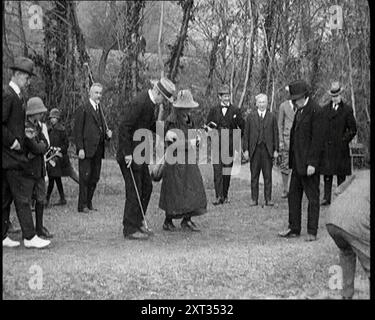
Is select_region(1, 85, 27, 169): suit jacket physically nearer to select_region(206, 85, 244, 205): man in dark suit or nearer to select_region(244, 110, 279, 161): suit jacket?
select_region(206, 85, 244, 205): man in dark suit

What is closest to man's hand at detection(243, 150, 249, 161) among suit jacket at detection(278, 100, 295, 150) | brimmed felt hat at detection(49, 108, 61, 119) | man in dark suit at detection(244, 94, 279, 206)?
man in dark suit at detection(244, 94, 279, 206)

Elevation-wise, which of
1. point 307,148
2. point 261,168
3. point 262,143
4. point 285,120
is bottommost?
point 261,168

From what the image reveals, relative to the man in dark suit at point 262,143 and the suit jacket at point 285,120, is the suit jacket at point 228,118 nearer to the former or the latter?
the man in dark suit at point 262,143

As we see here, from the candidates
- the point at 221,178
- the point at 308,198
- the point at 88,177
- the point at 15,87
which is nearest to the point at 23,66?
the point at 15,87

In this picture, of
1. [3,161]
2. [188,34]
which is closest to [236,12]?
[188,34]

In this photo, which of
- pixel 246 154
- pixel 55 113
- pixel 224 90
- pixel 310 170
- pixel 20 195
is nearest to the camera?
pixel 20 195

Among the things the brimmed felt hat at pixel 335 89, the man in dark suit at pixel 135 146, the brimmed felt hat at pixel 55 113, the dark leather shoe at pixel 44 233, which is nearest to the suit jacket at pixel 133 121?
the man in dark suit at pixel 135 146

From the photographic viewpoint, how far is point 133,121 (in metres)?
6.64

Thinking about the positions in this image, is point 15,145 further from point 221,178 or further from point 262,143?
point 262,143

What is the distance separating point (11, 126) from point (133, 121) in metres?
1.31

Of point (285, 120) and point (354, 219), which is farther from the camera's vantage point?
point (285, 120)

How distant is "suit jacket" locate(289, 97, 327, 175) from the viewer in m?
6.65

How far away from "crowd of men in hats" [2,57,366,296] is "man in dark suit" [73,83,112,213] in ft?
0.04

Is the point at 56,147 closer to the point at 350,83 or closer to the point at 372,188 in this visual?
the point at 350,83
